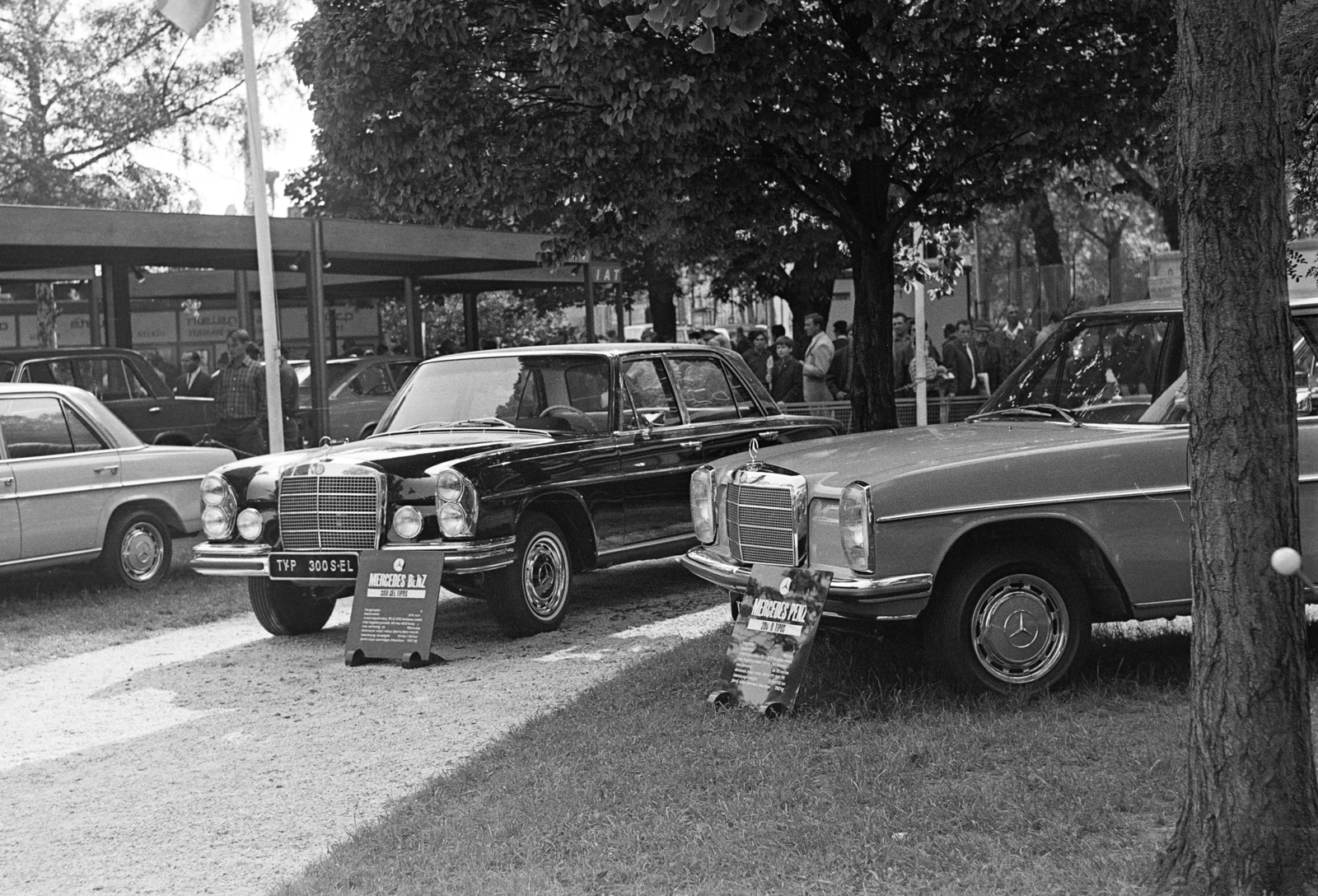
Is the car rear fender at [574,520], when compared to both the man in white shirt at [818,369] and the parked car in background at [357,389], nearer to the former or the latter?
the man in white shirt at [818,369]

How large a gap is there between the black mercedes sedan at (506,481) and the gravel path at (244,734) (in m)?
0.44

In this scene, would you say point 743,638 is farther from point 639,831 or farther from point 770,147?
point 770,147

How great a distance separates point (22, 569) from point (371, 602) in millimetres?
3573

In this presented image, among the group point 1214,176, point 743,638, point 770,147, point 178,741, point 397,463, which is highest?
point 770,147

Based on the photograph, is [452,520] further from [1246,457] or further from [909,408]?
[909,408]

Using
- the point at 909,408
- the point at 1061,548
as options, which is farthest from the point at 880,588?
the point at 909,408

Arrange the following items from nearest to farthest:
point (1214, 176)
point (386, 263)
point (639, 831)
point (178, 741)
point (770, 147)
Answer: point (1214, 176) < point (639, 831) < point (178, 741) < point (770, 147) < point (386, 263)

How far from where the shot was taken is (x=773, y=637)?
6.50 meters

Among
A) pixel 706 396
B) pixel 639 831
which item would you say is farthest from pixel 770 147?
pixel 639 831

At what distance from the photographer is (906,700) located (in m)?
6.46

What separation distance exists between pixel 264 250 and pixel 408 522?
729cm

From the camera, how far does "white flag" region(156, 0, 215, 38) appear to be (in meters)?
14.3

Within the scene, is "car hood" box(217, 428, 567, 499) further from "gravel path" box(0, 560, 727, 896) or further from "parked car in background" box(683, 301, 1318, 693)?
"parked car in background" box(683, 301, 1318, 693)

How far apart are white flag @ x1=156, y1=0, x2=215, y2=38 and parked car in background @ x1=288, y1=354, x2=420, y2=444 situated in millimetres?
6088
